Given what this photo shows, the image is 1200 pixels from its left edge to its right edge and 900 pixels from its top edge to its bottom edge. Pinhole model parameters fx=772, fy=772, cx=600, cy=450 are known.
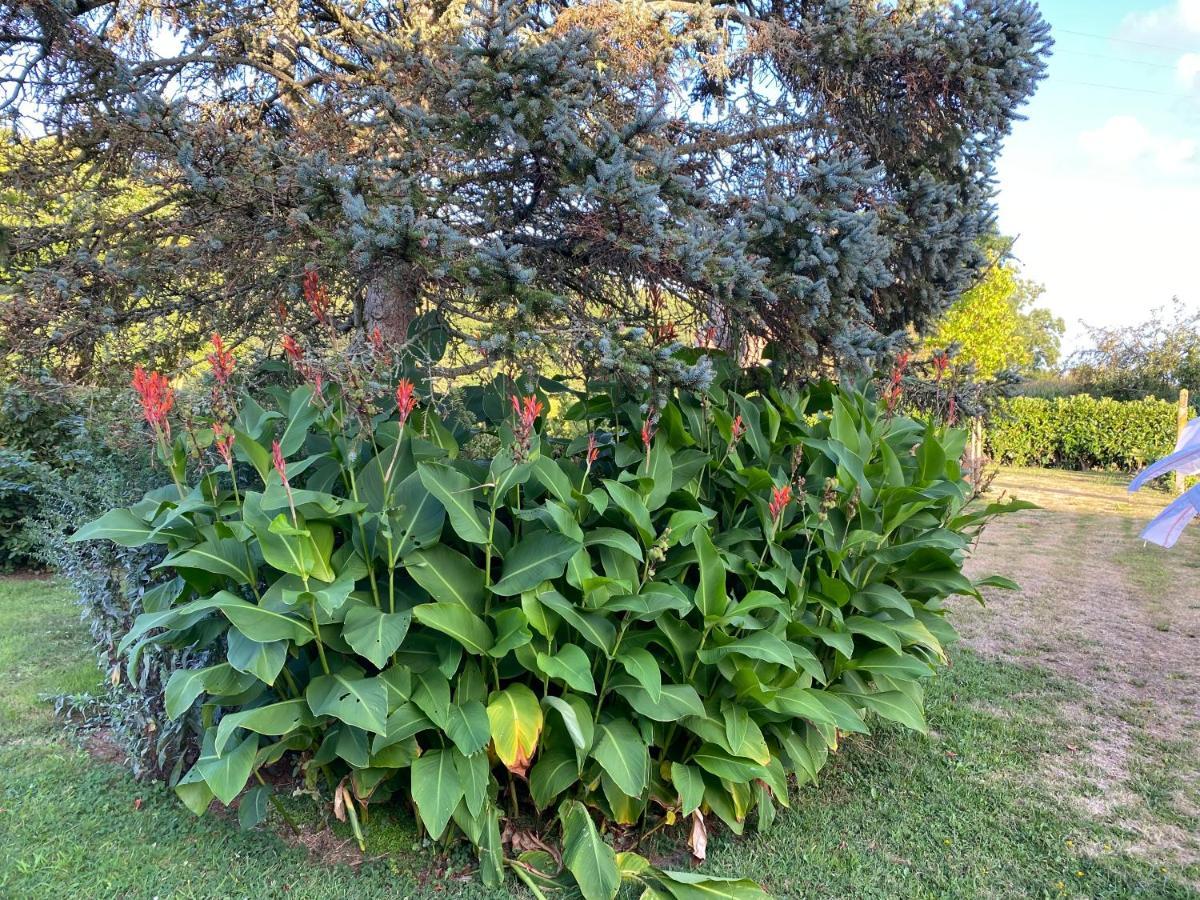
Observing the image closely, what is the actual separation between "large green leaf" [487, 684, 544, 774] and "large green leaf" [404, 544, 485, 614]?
0.32 meters

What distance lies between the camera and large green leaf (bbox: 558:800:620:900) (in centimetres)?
251

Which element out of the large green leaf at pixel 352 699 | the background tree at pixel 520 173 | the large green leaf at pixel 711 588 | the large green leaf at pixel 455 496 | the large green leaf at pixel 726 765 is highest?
the background tree at pixel 520 173

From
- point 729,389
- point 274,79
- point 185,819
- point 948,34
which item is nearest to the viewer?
point 185,819

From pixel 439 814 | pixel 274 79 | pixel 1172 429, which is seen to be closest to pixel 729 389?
pixel 439 814

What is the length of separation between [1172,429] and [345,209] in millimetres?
18139

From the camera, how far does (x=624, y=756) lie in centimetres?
260

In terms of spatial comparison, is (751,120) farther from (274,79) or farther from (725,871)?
(725,871)

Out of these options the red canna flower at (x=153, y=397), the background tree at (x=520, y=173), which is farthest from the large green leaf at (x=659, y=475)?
the red canna flower at (x=153, y=397)

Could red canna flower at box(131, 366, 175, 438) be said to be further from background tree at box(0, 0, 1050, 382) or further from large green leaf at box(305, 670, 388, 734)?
large green leaf at box(305, 670, 388, 734)

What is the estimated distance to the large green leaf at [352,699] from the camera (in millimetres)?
2289

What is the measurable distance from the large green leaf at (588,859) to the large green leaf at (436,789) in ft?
1.42

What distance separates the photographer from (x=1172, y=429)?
15703mm

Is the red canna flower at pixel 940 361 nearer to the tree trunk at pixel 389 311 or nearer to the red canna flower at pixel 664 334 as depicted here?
the red canna flower at pixel 664 334

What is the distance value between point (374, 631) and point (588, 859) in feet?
3.43
